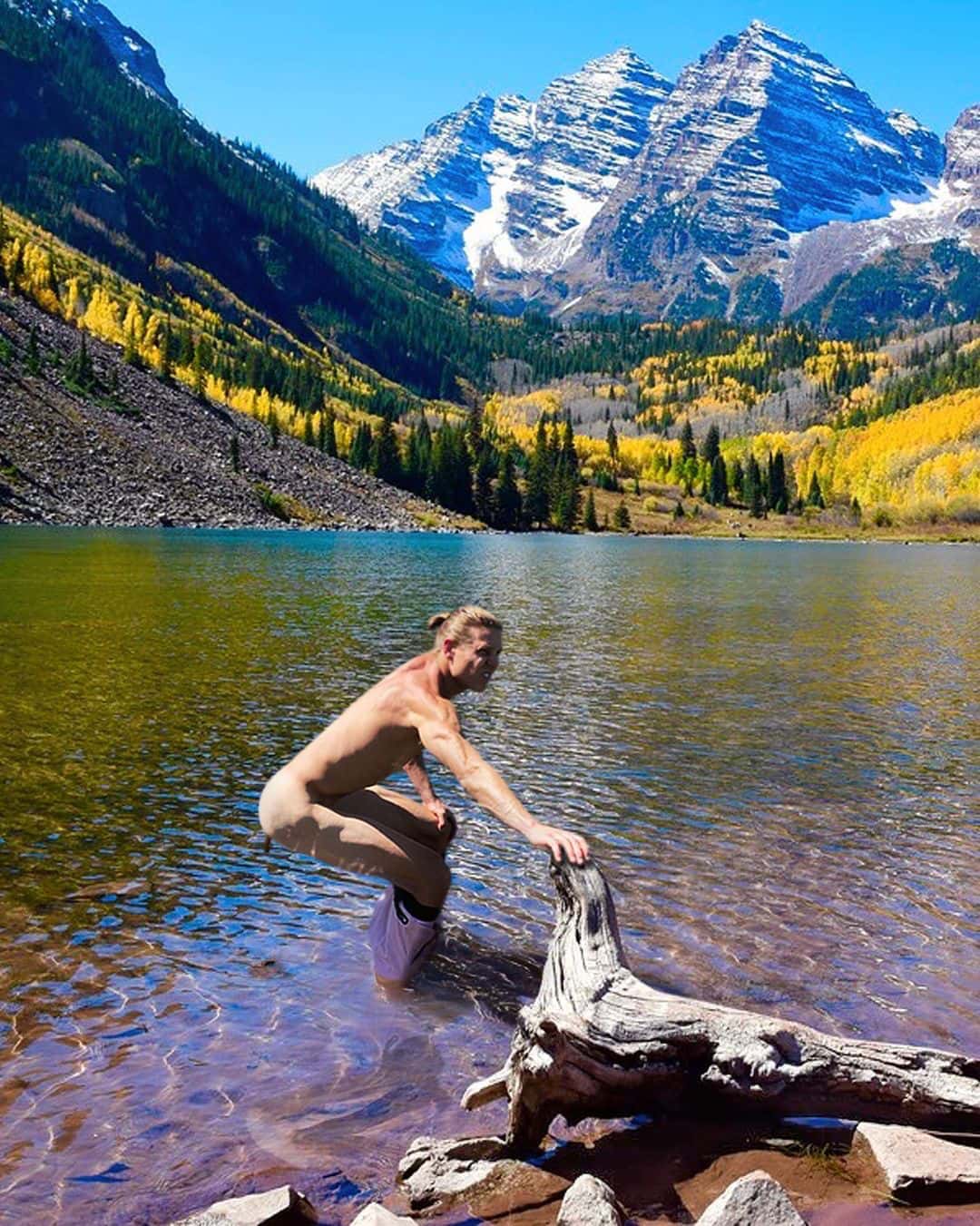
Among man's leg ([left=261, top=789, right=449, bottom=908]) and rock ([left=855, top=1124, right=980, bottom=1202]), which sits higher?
man's leg ([left=261, top=789, right=449, bottom=908])

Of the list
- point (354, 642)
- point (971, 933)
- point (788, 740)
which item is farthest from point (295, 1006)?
point (354, 642)

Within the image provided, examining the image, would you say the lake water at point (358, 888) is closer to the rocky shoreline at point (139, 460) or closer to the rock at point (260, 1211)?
the rock at point (260, 1211)

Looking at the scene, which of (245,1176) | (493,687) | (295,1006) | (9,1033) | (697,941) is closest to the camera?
(245,1176)

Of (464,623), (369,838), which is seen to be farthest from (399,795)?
(464,623)

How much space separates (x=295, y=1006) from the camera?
388 inches

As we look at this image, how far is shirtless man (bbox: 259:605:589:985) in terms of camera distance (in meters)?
8.86

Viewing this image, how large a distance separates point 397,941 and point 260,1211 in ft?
13.7

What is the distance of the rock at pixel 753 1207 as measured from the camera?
5.71 m

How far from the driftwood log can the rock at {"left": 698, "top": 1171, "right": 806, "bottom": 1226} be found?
1.28m

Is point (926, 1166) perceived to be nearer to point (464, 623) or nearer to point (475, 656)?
point (475, 656)

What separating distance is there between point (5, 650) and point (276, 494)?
423ft

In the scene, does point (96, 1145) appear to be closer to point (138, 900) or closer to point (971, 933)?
point (138, 900)

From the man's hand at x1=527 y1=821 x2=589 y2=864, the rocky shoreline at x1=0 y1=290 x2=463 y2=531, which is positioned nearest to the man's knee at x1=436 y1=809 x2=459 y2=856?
the man's hand at x1=527 y1=821 x2=589 y2=864

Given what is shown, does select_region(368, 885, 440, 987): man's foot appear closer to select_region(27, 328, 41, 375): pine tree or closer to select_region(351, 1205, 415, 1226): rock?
select_region(351, 1205, 415, 1226): rock
